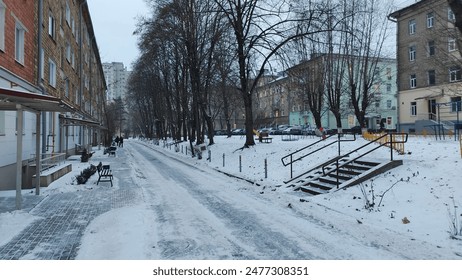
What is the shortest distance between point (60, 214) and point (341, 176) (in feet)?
27.4

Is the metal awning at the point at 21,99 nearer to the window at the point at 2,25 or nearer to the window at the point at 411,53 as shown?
the window at the point at 2,25

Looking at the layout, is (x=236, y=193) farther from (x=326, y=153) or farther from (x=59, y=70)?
(x=59, y=70)

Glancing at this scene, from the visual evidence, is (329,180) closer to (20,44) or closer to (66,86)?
(20,44)

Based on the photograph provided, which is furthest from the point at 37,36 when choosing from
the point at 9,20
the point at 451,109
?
the point at 451,109

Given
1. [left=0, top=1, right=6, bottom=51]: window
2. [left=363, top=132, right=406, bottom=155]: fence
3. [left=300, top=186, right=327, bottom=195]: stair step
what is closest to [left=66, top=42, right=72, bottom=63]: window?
[left=0, top=1, right=6, bottom=51]: window

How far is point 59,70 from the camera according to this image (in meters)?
21.6

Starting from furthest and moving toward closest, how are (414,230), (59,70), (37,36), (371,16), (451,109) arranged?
(451,109), (371,16), (59,70), (37,36), (414,230)

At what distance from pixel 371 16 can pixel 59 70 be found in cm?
2430

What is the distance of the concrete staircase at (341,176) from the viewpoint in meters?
10.4

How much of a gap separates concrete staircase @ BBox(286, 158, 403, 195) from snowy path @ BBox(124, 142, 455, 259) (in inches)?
62.8

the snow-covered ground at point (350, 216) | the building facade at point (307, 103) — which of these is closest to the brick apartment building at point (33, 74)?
the snow-covered ground at point (350, 216)

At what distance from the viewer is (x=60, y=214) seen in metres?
8.16

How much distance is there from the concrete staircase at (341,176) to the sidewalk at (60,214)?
5.51m

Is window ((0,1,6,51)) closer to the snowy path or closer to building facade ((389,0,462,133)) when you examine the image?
the snowy path
